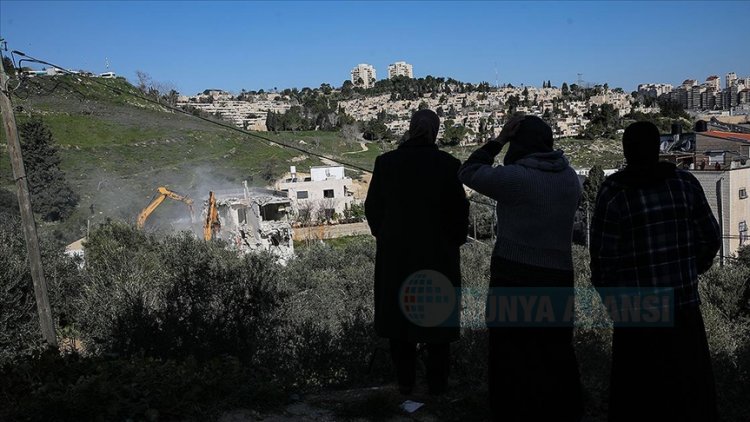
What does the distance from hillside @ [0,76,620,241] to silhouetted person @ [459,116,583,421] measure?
3329cm

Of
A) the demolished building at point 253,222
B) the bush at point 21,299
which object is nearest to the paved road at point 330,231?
the demolished building at point 253,222

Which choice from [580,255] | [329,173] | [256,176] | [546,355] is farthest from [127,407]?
[256,176]

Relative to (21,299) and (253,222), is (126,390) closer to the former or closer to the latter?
(21,299)

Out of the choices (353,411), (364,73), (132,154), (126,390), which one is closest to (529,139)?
(353,411)

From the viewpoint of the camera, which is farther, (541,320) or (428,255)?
(428,255)

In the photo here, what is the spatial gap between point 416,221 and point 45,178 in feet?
138

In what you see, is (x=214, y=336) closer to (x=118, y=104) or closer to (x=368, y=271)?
(x=368, y=271)

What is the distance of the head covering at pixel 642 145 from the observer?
2.43 meters

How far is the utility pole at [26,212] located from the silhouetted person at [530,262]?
865 centimetres

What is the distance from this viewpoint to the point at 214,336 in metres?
5.70

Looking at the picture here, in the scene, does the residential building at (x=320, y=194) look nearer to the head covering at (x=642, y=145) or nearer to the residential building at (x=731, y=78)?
the head covering at (x=642, y=145)

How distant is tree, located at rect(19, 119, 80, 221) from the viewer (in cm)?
3684

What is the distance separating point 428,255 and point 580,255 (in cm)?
1342

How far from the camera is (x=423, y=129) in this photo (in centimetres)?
304
